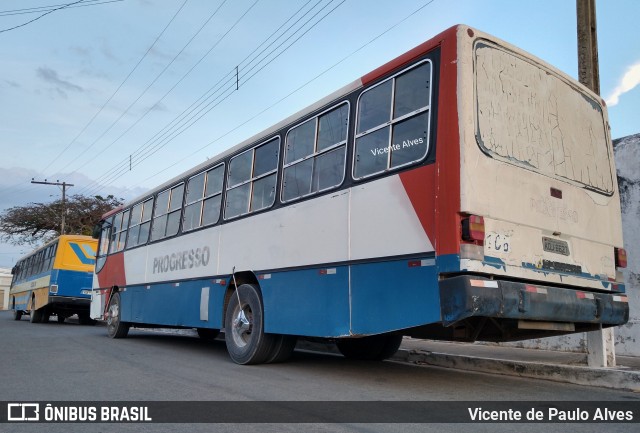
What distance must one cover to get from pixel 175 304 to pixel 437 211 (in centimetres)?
635

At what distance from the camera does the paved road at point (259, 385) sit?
4.25m

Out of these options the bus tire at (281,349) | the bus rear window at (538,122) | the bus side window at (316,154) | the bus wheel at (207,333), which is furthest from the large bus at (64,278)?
the bus rear window at (538,122)

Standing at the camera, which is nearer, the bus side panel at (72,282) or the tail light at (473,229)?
the tail light at (473,229)

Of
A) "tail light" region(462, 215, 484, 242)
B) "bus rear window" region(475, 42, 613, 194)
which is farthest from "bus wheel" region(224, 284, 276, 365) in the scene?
"bus rear window" region(475, 42, 613, 194)

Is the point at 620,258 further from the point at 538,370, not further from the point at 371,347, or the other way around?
the point at 371,347

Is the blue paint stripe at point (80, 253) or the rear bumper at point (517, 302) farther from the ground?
the blue paint stripe at point (80, 253)

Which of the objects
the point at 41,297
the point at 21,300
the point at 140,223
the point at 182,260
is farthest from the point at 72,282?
the point at 182,260

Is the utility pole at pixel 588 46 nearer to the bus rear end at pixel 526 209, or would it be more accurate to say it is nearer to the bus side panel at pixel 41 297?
the bus rear end at pixel 526 209

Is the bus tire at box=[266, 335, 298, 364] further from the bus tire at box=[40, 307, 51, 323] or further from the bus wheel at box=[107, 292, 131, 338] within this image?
the bus tire at box=[40, 307, 51, 323]

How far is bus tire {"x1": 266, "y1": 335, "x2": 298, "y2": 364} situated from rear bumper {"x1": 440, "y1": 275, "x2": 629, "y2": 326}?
11.0ft

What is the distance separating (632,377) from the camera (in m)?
5.96

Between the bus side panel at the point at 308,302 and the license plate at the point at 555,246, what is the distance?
79.0 inches

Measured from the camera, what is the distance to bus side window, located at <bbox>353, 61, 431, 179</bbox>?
17.6ft

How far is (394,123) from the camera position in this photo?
562 centimetres
